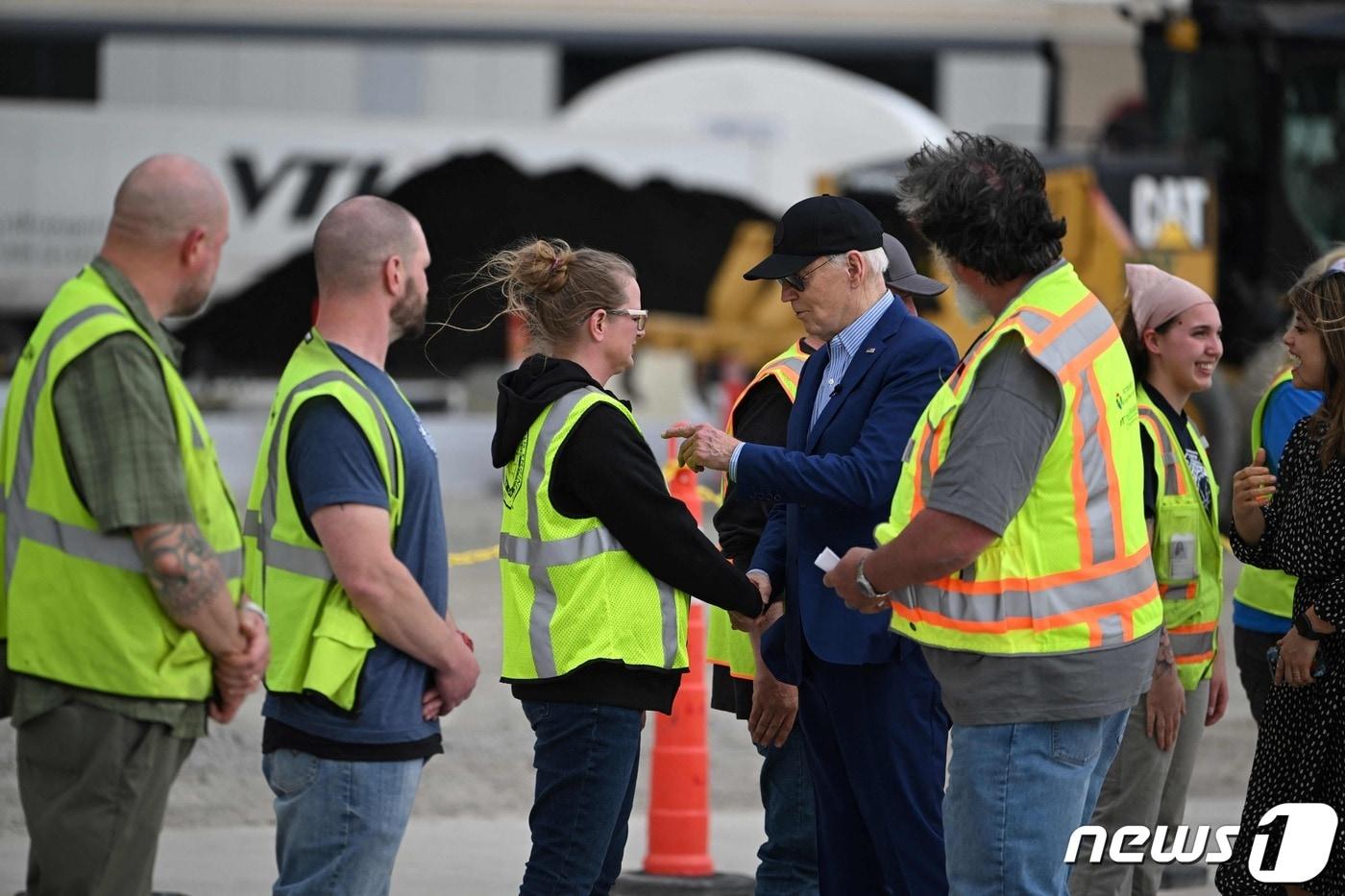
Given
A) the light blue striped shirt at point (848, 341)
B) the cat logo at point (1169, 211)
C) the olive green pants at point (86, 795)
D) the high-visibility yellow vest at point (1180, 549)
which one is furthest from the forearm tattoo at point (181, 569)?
the cat logo at point (1169, 211)

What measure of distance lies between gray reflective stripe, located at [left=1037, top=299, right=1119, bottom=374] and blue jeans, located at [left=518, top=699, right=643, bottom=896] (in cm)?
133

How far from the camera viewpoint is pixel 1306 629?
465 cm

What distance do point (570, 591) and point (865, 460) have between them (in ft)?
2.49

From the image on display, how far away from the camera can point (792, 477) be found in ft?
14.1

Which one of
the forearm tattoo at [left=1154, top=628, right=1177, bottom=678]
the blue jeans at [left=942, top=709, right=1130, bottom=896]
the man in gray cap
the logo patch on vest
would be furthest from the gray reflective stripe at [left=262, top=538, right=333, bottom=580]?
the forearm tattoo at [left=1154, top=628, right=1177, bottom=678]

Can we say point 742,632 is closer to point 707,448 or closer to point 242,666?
point 707,448

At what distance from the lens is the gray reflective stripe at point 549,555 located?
4328mm

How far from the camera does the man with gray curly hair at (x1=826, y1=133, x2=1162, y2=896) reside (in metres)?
3.64

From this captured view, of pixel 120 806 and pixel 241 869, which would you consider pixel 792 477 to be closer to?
pixel 120 806

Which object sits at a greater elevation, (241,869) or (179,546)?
(179,546)

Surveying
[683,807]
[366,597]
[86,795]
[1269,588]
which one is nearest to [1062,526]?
[366,597]

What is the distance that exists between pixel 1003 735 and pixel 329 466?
145cm

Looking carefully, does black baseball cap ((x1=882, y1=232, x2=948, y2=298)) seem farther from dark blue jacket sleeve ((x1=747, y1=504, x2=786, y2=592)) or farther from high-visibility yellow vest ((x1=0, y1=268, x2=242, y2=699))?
high-visibility yellow vest ((x1=0, y1=268, x2=242, y2=699))

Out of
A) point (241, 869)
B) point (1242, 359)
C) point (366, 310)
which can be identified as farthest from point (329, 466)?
point (1242, 359)
